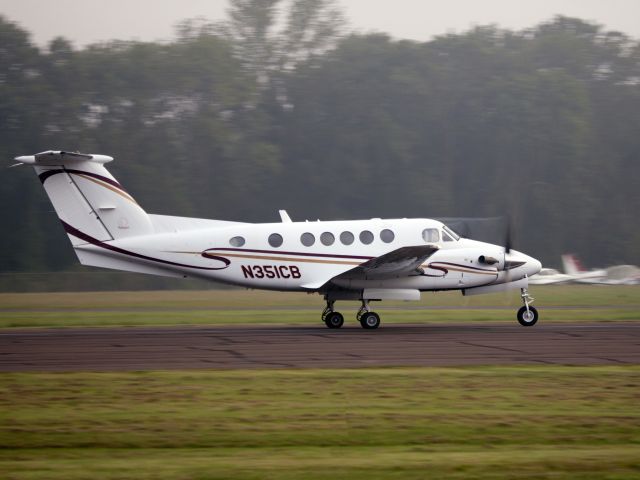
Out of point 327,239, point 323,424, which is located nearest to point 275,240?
point 327,239

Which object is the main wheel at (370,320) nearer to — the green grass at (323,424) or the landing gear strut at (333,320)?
the landing gear strut at (333,320)

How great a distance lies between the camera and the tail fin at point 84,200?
24156 mm

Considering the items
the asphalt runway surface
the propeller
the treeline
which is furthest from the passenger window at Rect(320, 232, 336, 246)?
the treeline

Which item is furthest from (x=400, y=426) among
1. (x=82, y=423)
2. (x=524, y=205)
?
(x=524, y=205)

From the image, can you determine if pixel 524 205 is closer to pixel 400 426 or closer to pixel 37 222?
pixel 37 222

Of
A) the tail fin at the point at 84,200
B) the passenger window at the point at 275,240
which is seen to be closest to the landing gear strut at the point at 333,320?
the passenger window at the point at 275,240

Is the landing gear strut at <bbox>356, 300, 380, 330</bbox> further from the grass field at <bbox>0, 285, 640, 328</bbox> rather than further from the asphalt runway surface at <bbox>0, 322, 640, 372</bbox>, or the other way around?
the grass field at <bbox>0, 285, 640, 328</bbox>

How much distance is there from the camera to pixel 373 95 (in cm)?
7150

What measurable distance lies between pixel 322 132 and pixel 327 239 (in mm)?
47375

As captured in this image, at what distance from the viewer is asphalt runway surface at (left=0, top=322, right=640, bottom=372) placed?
17.1 meters

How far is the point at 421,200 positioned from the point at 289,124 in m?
13.1

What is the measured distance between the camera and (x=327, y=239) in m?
24.6

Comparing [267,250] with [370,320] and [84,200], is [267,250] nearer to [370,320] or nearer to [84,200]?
[370,320]

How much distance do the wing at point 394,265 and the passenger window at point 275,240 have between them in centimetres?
187
